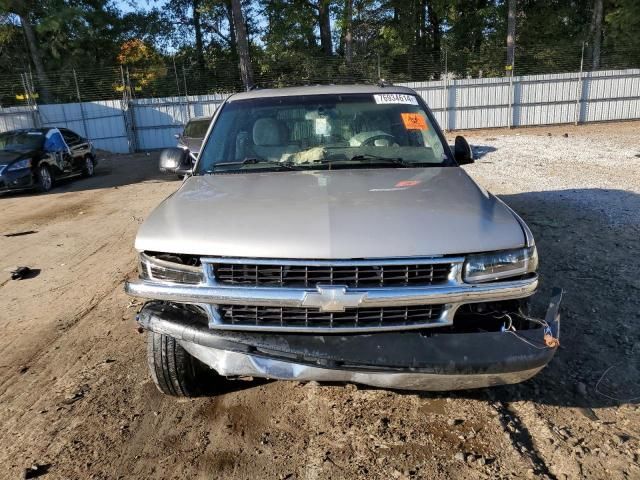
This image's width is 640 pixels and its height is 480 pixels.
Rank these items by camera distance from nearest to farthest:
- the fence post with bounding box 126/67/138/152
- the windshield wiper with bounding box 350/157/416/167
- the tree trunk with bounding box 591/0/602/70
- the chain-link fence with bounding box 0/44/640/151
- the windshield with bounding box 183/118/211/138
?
the windshield wiper with bounding box 350/157/416/167
the windshield with bounding box 183/118/211/138
the chain-link fence with bounding box 0/44/640/151
the fence post with bounding box 126/67/138/152
the tree trunk with bounding box 591/0/602/70

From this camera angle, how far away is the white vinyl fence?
22.6 metres

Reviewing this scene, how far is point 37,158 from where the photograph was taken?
12.1 metres

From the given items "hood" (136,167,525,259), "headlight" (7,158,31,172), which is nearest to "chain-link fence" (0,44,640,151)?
"headlight" (7,158,31,172)

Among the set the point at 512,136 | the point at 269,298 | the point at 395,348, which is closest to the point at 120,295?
the point at 269,298

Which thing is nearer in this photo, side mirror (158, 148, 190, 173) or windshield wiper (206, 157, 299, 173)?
windshield wiper (206, 157, 299, 173)

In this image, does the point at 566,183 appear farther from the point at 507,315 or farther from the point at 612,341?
the point at 507,315

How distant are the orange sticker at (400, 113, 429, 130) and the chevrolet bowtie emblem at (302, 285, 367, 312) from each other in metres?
2.06

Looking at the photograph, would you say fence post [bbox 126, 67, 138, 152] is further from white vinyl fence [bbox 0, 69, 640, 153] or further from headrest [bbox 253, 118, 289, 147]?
headrest [bbox 253, 118, 289, 147]

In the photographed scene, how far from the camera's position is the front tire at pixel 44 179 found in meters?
12.0

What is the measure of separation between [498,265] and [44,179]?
12.2 m

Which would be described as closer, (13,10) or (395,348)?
(395,348)

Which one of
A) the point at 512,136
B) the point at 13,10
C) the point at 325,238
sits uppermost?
the point at 13,10

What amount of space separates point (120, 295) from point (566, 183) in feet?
25.7

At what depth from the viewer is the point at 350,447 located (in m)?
2.73
